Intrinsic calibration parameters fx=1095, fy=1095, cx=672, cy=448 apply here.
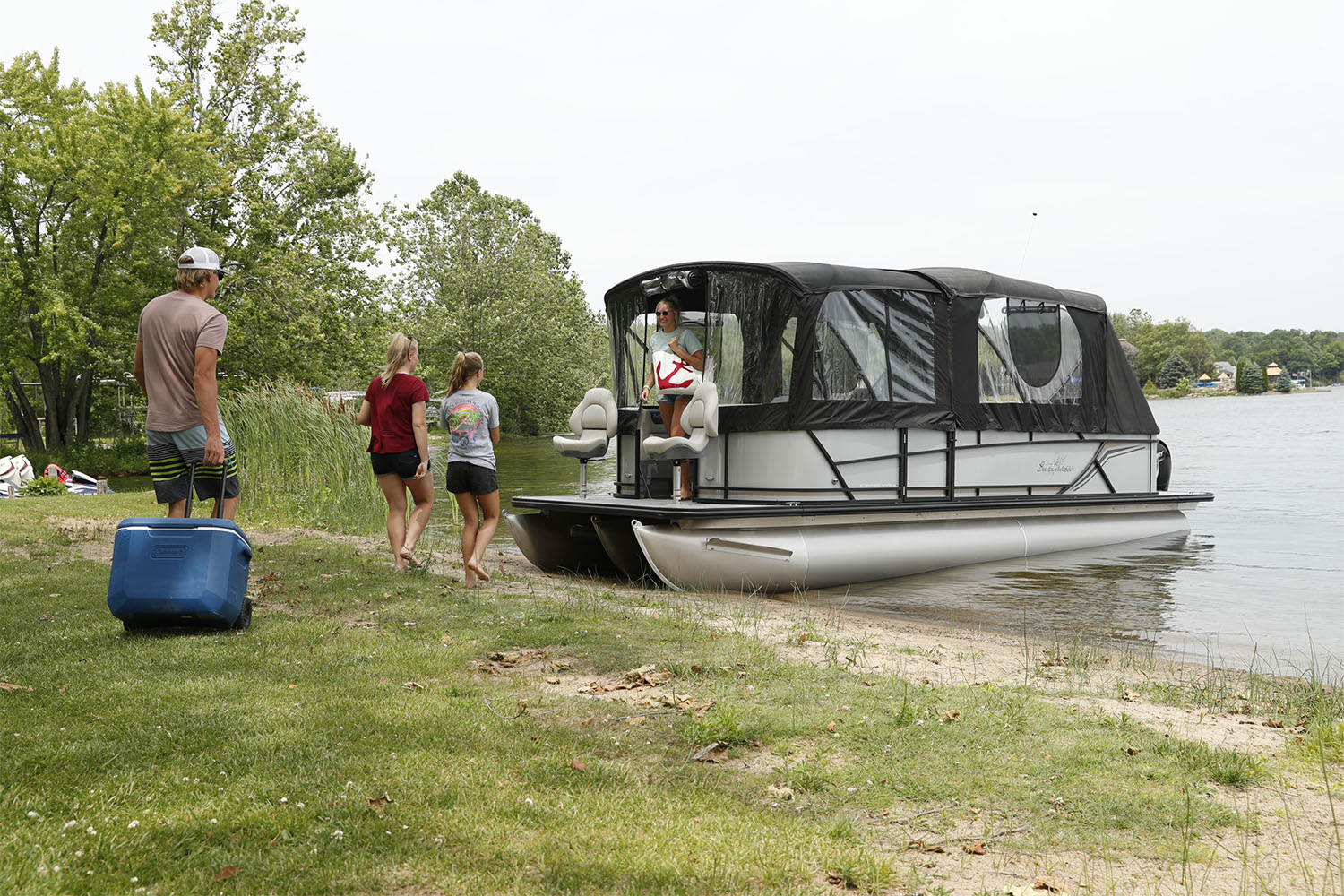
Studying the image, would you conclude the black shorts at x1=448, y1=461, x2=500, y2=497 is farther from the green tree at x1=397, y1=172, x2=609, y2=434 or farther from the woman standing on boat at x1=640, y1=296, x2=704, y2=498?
the green tree at x1=397, y1=172, x2=609, y2=434

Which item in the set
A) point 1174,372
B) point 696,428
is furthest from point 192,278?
point 1174,372

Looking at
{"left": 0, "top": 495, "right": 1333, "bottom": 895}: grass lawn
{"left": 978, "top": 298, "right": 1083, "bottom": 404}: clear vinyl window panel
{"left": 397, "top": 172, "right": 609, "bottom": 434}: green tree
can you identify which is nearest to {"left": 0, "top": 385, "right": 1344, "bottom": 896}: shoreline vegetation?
{"left": 0, "top": 495, "right": 1333, "bottom": 895}: grass lawn

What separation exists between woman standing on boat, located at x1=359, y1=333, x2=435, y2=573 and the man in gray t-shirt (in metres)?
2.11

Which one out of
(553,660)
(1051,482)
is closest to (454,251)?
(1051,482)

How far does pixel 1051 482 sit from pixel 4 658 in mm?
10790

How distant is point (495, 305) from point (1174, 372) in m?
102

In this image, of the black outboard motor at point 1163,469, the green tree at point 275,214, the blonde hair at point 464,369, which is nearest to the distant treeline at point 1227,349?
the green tree at point 275,214

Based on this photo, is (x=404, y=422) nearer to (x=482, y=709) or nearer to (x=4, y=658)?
(x=4, y=658)

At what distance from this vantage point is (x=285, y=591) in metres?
7.96

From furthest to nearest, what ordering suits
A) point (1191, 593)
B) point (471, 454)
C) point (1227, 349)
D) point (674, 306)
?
point (1227, 349)
point (1191, 593)
point (674, 306)
point (471, 454)

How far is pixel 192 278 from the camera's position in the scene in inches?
245

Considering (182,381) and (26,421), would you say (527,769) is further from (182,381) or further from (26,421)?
(26,421)

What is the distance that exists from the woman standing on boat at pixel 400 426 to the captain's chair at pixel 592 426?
8.66 ft

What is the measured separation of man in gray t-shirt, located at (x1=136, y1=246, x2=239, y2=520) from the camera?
604 cm
